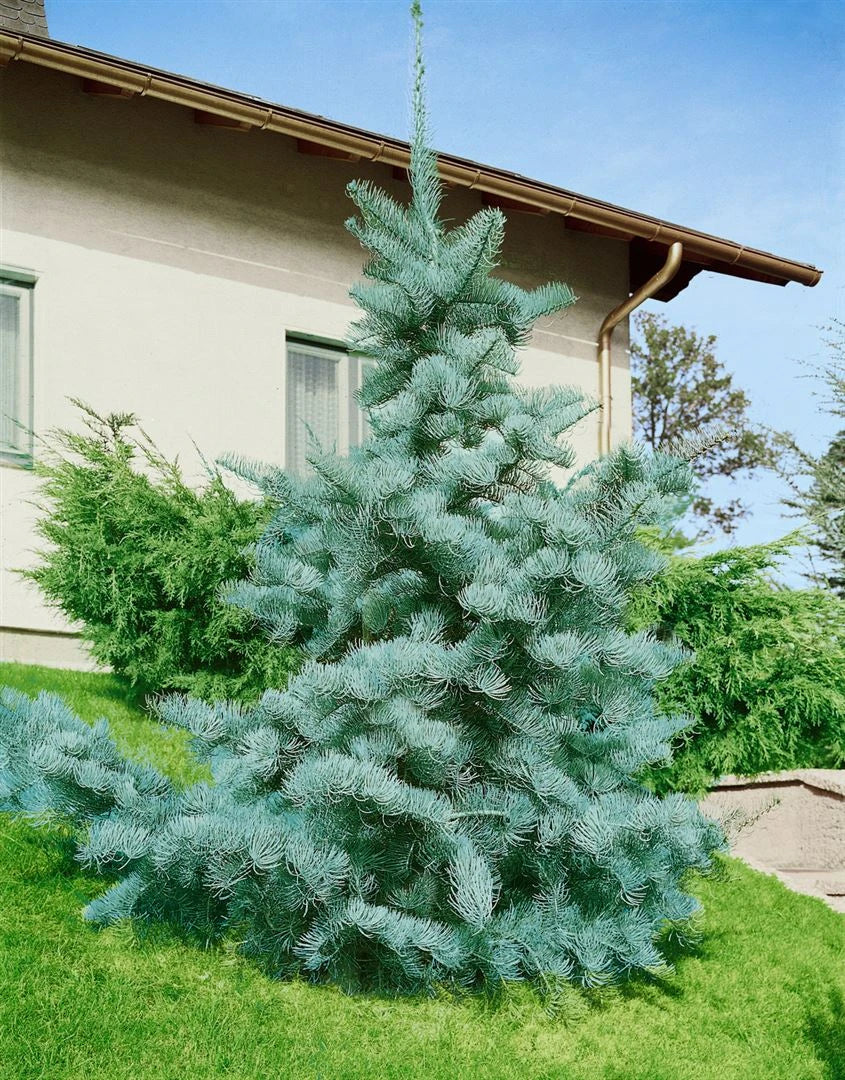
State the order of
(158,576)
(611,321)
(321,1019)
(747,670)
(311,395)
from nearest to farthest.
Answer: (321,1019)
(158,576)
(747,670)
(311,395)
(611,321)

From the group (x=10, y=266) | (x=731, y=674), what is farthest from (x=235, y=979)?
(x=10, y=266)

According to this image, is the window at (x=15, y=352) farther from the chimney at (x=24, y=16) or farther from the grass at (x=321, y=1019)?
the grass at (x=321, y=1019)

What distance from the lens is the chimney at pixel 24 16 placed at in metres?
9.14

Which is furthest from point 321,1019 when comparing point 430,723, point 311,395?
point 311,395

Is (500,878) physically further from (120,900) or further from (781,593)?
(781,593)

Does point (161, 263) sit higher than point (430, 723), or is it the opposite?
point (161, 263)

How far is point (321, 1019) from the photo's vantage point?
3.99 metres

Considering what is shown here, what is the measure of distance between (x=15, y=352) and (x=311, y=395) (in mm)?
2492

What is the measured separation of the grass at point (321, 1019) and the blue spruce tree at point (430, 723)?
149 millimetres

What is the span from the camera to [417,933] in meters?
4.03

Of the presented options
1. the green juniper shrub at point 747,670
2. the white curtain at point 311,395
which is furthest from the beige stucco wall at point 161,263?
the green juniper shrub at point 747,670

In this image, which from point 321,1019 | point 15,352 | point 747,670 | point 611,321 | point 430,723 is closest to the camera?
point 321,1019

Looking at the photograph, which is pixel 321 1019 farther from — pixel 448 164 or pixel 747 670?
pixel 448 164

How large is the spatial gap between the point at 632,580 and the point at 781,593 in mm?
3077
